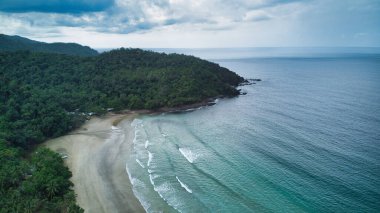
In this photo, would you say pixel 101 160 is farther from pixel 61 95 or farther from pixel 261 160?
pixel 61 95

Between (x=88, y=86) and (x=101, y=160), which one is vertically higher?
(x=88, y=86)

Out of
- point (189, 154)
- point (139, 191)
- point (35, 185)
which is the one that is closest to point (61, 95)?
point (189, 154)

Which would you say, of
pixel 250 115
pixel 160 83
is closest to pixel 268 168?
pixel 250 115

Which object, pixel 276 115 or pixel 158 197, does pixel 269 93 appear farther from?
pixel 158 197

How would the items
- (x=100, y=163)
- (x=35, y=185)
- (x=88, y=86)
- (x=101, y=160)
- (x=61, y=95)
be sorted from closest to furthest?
1. (x=35, y=185)
2. (x=100, y=163)
3. (x=101, y=160)
4. (x=61, y=95)
5. (x=88, y=86)

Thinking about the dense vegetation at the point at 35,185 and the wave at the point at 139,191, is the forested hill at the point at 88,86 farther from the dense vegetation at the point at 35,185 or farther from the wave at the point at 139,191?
the wave at the point at 139,191

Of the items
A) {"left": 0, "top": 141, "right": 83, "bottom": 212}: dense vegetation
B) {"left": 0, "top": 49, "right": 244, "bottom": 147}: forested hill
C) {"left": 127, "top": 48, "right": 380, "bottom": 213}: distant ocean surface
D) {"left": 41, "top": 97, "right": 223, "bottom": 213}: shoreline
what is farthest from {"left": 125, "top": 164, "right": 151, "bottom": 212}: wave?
{"left": 0, "top": 49, "right": 244, "bottom": 147}: forested hill

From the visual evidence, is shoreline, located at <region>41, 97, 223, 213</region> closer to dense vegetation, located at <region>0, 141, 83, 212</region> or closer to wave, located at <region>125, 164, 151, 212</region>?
wave, located at <region>125, 164, 151, 212</region>

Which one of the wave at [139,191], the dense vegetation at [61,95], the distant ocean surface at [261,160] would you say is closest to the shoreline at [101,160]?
the wave at [139,191]
